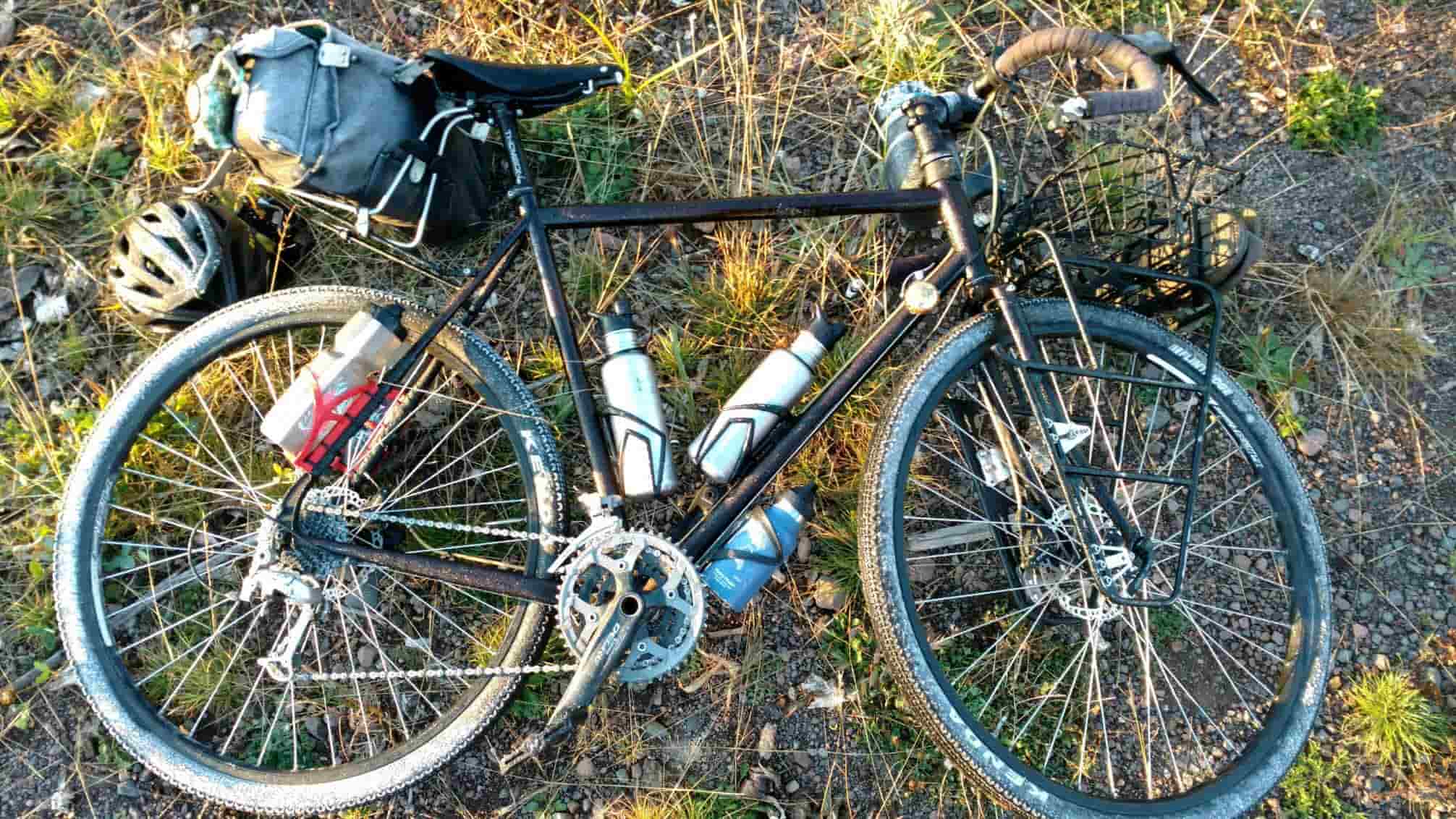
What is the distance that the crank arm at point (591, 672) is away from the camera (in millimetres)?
2633

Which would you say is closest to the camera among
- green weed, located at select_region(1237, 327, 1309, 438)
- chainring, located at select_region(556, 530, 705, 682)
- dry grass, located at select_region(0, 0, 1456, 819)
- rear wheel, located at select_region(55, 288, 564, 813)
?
chainring, located at select_region(556, 530, 705, 682)

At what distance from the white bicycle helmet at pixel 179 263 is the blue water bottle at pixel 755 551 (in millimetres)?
2071

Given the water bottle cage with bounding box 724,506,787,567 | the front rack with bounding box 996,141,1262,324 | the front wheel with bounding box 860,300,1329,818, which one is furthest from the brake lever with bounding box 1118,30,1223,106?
the water bottle cage with bounding box 724,506,787,567

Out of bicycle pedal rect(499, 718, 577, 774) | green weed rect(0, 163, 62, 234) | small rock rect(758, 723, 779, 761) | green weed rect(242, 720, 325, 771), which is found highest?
green weed rect(0, 163, 62, 234)

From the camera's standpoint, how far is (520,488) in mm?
3648

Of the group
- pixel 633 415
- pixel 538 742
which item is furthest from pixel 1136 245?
pixel 538 742

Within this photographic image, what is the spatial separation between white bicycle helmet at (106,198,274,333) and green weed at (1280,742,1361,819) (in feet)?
14.3

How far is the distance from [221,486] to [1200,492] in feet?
13.0

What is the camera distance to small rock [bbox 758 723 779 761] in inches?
134

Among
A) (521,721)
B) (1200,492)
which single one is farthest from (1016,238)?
(521,721)

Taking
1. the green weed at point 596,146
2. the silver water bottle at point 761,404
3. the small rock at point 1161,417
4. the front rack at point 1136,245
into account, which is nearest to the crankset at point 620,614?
the silver water bottle at point 761,404

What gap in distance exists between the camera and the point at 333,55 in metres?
3.01

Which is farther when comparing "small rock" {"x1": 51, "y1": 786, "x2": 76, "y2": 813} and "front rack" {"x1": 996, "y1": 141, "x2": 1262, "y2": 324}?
"small rock" {"x1": 51, "y1": 786, "x2": 76, "y2": 813}

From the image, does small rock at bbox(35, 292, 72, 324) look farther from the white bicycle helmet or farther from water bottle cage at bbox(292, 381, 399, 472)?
water bottle cage at bbox(292, 381, 399, 472)
